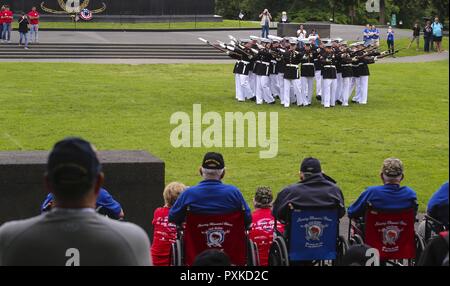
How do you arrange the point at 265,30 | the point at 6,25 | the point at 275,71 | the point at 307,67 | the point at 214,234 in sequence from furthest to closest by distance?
the point at 265,30, the point at 6,25, the point at 275,71, the point at 307,67, the point at 214,234

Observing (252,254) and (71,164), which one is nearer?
(71,164)

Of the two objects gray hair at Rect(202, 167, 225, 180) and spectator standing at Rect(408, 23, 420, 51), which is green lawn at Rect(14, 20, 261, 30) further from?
→ gray hair at Rect(202, 167, 225, 180)

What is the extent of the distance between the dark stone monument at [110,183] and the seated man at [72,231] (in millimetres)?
6421

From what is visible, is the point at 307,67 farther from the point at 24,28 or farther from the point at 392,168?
the point at 24,28

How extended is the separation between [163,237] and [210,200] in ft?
3.73

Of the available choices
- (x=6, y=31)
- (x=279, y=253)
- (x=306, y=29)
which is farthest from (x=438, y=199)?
(x=306, y=29)

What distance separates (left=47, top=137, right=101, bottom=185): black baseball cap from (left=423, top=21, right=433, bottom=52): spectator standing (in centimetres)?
4228

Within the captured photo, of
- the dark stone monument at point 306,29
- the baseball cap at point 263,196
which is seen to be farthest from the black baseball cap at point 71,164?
the dark stone monument at point 306,29

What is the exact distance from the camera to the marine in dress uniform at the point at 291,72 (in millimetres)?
25797

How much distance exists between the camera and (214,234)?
8.11 metres

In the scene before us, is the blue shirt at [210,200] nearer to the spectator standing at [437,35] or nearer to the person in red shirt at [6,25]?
the person in red shirt at [6,25]
